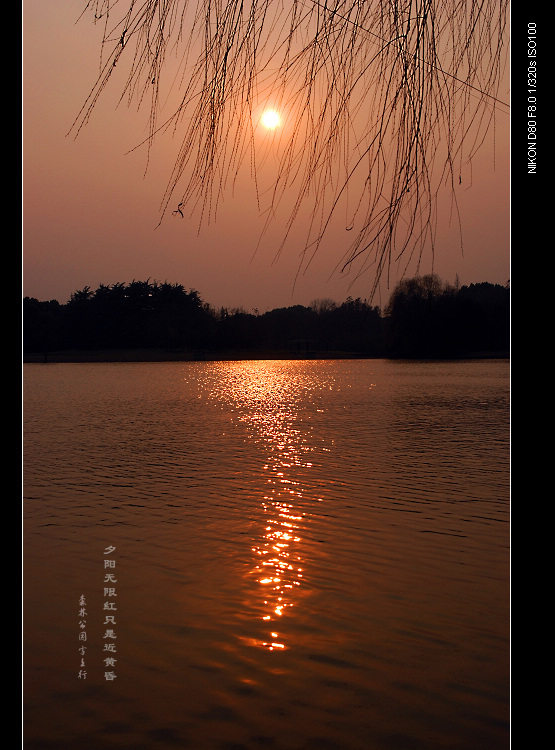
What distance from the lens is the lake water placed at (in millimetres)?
5277

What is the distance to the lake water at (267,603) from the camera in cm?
528

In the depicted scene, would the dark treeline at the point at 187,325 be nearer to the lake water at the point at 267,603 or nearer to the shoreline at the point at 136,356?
the shoreline at the point at 136,356

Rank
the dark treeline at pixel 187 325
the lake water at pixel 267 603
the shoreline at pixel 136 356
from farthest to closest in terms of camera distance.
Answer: the shoreline at pixel 136 356
the dark treeline at pixel 187 325
the lake water at pixel 267 603

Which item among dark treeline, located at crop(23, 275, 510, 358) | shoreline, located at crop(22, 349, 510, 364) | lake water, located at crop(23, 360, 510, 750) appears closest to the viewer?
lake water, located at crop(23, 360, 510, 750)

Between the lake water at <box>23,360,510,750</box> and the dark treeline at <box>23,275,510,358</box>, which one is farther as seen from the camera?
the dark treeline at <box>23,275,510,358</box>

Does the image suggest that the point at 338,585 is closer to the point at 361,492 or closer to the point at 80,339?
the point at 361,492

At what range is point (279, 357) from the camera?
478ft

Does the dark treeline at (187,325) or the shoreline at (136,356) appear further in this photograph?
the shoreline at (136,356)

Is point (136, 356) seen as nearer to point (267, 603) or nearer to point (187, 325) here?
point (187, 325)

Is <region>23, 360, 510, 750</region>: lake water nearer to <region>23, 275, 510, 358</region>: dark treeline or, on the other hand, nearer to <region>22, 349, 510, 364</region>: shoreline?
<region>23, 275, 510, 358</region>: dark treeline

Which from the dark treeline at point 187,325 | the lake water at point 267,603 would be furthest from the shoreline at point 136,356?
the lake water at point 267,603

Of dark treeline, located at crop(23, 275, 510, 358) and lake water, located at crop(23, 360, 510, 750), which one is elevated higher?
dark treeline, located at crop(23, 275, 510, 358)

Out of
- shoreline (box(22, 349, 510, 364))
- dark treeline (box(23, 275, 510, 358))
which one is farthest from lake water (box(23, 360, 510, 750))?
shoreline (box(22, 349, 510, 364))
